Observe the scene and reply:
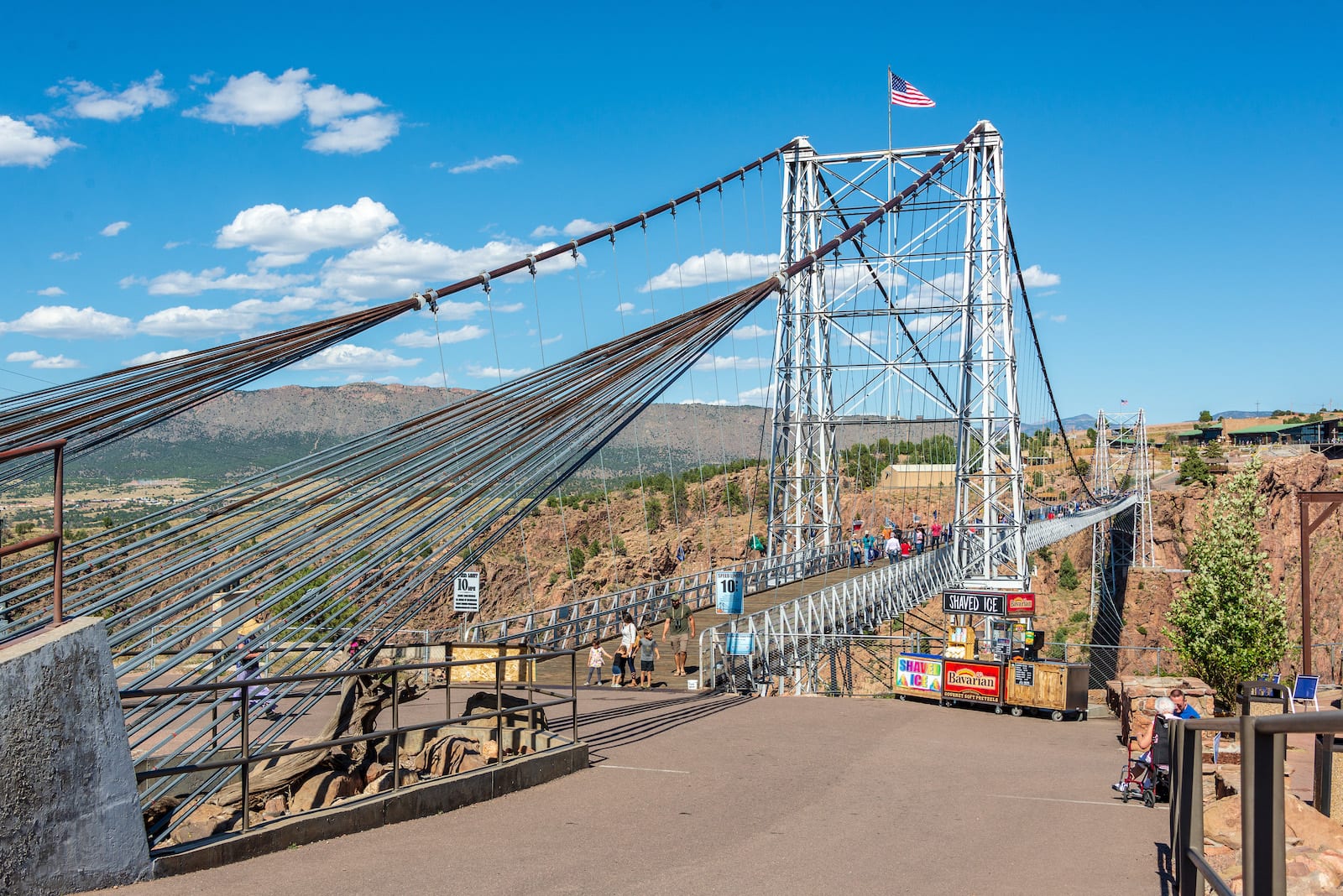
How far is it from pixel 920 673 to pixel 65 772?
13634 mm

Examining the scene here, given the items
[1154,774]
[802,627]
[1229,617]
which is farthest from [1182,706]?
[1229,617]

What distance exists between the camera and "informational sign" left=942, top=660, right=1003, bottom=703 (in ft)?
54.3

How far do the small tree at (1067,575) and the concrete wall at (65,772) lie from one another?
69.5m

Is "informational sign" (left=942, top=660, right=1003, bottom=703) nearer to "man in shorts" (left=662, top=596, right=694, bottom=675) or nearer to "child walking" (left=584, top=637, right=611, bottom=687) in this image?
"man in shorts" (left=662, top=596, right=694, bottom=675)

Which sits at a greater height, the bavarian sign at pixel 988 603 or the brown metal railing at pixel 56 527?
the brown metal railing at pixel 56 527

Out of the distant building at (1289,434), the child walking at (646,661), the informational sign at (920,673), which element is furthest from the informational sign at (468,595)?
the distant building at (1289,434)

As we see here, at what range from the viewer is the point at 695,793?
31.3ft

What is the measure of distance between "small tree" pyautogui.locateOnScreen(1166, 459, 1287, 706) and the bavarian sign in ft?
36.4

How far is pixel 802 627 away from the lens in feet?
69.8

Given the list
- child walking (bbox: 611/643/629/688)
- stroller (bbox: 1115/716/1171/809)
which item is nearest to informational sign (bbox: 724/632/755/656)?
child walking (bbox: 611/643/629/688)

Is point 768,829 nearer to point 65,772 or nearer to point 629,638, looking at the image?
point 65,772

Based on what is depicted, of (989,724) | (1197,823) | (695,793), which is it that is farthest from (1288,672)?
(1197,823)

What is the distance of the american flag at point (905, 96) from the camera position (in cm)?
3183

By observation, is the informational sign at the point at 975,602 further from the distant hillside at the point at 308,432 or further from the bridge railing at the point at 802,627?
the distant hillside at the point at 308,432
